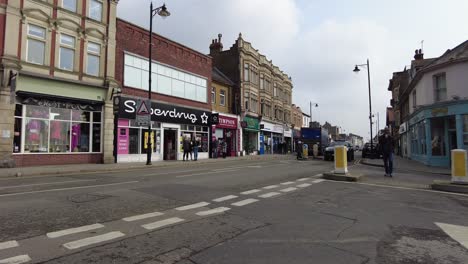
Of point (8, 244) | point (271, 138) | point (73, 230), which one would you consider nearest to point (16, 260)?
point (8, 244)

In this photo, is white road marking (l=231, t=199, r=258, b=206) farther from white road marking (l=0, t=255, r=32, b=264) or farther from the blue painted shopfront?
the blue painted shopfront

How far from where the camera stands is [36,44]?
1877 centimetres

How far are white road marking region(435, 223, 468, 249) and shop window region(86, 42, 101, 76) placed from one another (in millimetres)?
20921

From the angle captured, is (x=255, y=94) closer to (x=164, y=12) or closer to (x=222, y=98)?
(x=222, y=98)

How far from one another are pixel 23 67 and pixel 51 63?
1641 millimetres

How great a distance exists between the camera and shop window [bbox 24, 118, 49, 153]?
717 inches

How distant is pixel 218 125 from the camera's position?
109 ft

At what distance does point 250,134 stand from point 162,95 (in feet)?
54.4

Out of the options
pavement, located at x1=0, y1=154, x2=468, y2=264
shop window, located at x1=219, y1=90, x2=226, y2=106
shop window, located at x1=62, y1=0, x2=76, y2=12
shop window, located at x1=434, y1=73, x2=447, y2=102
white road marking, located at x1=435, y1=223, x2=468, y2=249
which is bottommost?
white road marking, located at x1=435, y1=223, x2=468, y2=249

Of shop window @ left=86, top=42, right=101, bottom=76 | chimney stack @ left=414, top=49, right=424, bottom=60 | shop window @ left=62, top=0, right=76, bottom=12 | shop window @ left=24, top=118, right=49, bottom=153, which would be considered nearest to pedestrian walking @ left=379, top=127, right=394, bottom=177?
shop window @ left=86, top=42, right=101, bottom=76

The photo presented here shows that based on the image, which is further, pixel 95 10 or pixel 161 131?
pixel 161 131

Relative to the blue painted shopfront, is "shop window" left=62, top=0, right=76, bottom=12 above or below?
above

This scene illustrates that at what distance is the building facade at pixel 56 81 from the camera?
17.4m

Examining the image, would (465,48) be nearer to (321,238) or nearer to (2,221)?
(321,238)
